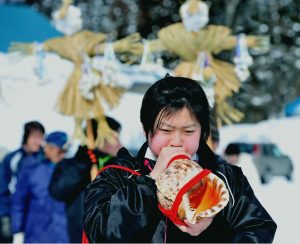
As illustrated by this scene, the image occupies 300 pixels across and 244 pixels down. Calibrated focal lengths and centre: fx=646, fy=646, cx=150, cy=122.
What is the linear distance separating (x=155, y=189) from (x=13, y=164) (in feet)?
10.1

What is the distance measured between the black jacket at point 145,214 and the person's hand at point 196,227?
0.07m

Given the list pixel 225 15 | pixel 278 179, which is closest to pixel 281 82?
pixel 225 15

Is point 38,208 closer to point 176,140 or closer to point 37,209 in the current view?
point 37,209


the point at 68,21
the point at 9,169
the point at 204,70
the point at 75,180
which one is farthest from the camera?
the point at 68,21

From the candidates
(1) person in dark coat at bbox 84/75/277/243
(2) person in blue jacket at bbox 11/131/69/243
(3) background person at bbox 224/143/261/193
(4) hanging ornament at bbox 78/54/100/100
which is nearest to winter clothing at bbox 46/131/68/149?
(2) person in blue jacket at bbox 11/131/69/243

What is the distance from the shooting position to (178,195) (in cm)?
115

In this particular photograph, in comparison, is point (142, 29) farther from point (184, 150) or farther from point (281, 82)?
point (184, 150)

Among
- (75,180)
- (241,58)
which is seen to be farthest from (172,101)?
(241,58)

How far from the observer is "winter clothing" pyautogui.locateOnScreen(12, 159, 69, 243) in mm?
3717

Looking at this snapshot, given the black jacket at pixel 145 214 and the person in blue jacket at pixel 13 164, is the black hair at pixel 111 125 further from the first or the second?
the black jacket at pixel 145 214

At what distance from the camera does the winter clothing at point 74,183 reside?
3383 mm

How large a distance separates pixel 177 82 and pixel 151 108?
0.28 feet

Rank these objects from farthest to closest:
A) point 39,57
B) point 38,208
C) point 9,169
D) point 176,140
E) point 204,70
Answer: point 39,57
point 204,70
point 9,169
point 38,208
point 176,140

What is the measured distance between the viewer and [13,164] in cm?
417
